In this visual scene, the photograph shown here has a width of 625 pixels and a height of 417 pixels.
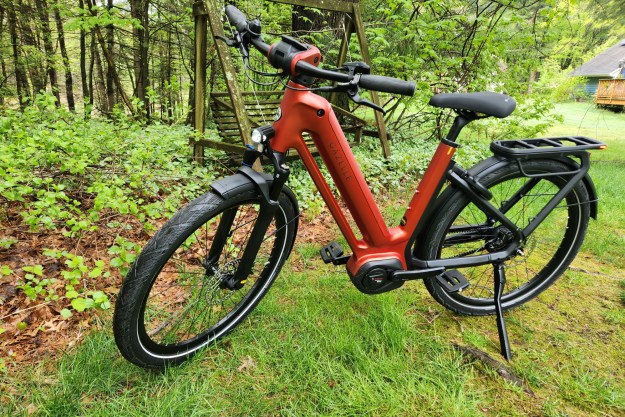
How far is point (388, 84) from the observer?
1.23 metres

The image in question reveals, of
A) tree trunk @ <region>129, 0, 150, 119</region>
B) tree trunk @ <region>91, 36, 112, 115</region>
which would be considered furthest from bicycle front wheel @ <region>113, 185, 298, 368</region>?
tree trunk @ <region>91, 36, 112, 115</region>

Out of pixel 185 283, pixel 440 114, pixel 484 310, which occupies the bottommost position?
pixel 185 283

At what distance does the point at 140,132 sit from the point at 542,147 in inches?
134

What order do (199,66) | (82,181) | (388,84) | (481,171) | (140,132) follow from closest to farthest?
(388,84) → (481,171) → (82,181) → (199,66) → (140,132)

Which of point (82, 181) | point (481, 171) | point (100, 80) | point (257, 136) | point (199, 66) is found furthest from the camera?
point (100, 80)

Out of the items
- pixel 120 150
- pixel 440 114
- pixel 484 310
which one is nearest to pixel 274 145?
pixel 484 310

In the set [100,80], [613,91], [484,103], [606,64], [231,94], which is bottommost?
[100,80]

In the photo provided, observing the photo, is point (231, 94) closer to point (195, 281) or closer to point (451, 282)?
point (195, 281)

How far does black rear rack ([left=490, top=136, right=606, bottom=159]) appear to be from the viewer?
5.28 ft

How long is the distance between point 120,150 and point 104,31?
488 centimetres

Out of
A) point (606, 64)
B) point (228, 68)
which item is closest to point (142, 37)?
point (228, 68)

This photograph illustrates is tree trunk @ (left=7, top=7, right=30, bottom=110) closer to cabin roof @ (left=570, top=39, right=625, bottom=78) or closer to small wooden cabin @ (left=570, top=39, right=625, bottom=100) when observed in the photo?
small wooden cabin @ (left=570, top=39, right=625, bottom=100)

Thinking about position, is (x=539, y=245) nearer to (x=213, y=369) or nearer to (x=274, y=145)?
(x=274, y=145)

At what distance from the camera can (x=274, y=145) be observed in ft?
4.80
